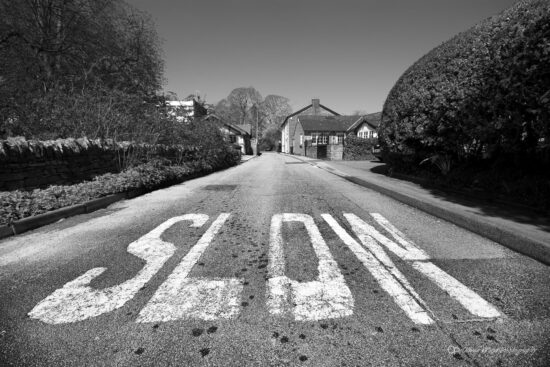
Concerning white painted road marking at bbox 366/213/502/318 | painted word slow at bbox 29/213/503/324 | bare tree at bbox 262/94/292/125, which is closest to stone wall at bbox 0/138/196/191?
painted word slow at bbox 29/213/503/324

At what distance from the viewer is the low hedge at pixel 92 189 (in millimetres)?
4981

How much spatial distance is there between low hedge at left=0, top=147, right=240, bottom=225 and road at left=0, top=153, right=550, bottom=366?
2.70 feet

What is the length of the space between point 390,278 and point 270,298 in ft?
4.44

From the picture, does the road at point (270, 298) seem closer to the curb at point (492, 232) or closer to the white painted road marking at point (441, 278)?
the white painted road marking at point (441, 278)

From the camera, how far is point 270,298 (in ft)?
8.23

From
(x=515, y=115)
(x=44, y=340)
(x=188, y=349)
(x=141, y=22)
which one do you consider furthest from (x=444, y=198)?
(x=141, y=22)

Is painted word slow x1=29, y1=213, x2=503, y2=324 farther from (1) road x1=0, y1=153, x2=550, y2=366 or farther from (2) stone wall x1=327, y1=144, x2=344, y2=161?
(2) stone wall x1=327, y1=144, x2=344, y2=161

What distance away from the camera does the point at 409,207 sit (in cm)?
649

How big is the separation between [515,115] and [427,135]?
309cm

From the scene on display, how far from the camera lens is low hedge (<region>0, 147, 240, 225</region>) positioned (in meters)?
4.98

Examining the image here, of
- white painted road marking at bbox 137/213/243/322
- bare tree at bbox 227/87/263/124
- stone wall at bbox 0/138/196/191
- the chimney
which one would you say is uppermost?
bare tree at bbox 227/87/263/124

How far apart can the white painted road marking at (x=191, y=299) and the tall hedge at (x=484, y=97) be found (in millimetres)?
5909

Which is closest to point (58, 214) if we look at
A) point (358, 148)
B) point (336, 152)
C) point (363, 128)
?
point (336, 152)

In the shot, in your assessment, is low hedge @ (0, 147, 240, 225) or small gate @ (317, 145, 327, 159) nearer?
low hedge @ (0, 147, 240, 225)
